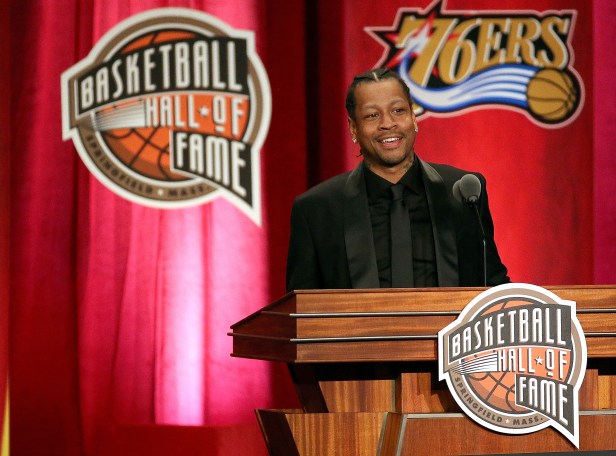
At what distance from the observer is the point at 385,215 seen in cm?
203

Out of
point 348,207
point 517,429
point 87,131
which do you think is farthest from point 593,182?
point 517,429

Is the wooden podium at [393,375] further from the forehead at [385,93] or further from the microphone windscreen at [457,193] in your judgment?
the forehead at [385,93]

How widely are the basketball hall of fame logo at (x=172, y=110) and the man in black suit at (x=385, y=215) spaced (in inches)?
67.2

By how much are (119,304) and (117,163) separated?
525 millimetres

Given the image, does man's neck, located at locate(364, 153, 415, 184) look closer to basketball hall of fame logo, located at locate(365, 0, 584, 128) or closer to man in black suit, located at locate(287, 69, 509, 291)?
man in black suit, located at locate(287, 69, 509, 291)

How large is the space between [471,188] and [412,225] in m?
0.20

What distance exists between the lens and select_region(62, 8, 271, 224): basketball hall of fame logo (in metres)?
3.79

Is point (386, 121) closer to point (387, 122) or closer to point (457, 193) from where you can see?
point (387, 122)

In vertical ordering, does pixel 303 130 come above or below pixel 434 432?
above

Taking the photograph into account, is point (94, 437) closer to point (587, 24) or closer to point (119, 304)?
point (119, 304)

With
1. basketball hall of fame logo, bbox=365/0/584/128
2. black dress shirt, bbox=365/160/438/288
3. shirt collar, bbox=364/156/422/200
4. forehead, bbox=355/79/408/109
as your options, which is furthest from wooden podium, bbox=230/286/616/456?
basketball hall of fame logo, bbox=365/0/584/128

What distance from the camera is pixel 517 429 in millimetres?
1576

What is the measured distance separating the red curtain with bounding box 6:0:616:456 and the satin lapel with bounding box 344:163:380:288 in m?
1.82

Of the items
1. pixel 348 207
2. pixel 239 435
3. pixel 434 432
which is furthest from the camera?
pixel 239 435
